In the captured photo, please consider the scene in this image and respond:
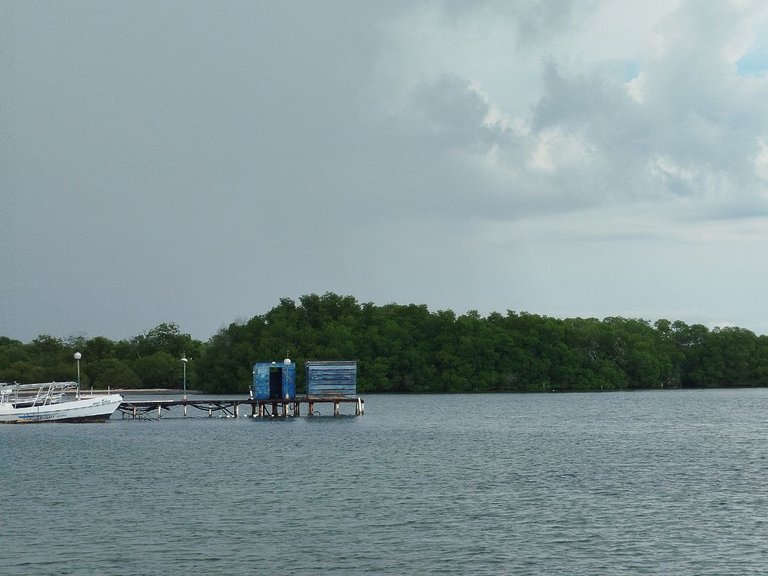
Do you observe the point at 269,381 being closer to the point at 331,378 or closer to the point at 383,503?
the point at 331,378

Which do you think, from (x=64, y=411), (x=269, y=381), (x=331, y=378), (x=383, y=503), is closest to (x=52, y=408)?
(x=64, y=411)

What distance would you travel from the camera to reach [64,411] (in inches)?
4168

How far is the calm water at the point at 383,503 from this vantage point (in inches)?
1377

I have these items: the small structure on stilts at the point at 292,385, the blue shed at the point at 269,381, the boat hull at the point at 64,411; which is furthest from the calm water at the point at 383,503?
the blue shed at the point at 269,381

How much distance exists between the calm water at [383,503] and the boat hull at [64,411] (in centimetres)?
1319

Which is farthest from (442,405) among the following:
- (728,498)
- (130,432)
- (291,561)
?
(291,561)

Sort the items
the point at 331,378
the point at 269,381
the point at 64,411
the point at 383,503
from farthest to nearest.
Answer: the point at 269,381 → the point at 331,378 → the point at 64,411 → the point at 383,503

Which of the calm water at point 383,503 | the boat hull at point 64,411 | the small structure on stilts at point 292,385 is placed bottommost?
the calm water at point 383,503

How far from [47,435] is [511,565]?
65.4m

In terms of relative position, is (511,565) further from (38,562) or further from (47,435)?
(47,435)

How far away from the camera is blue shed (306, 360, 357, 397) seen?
360ft

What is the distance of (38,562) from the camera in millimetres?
34625

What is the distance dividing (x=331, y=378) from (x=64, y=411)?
26809 mm

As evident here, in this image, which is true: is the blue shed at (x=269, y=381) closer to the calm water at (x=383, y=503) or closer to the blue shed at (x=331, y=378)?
the blue shed at (x=331, y=378)
